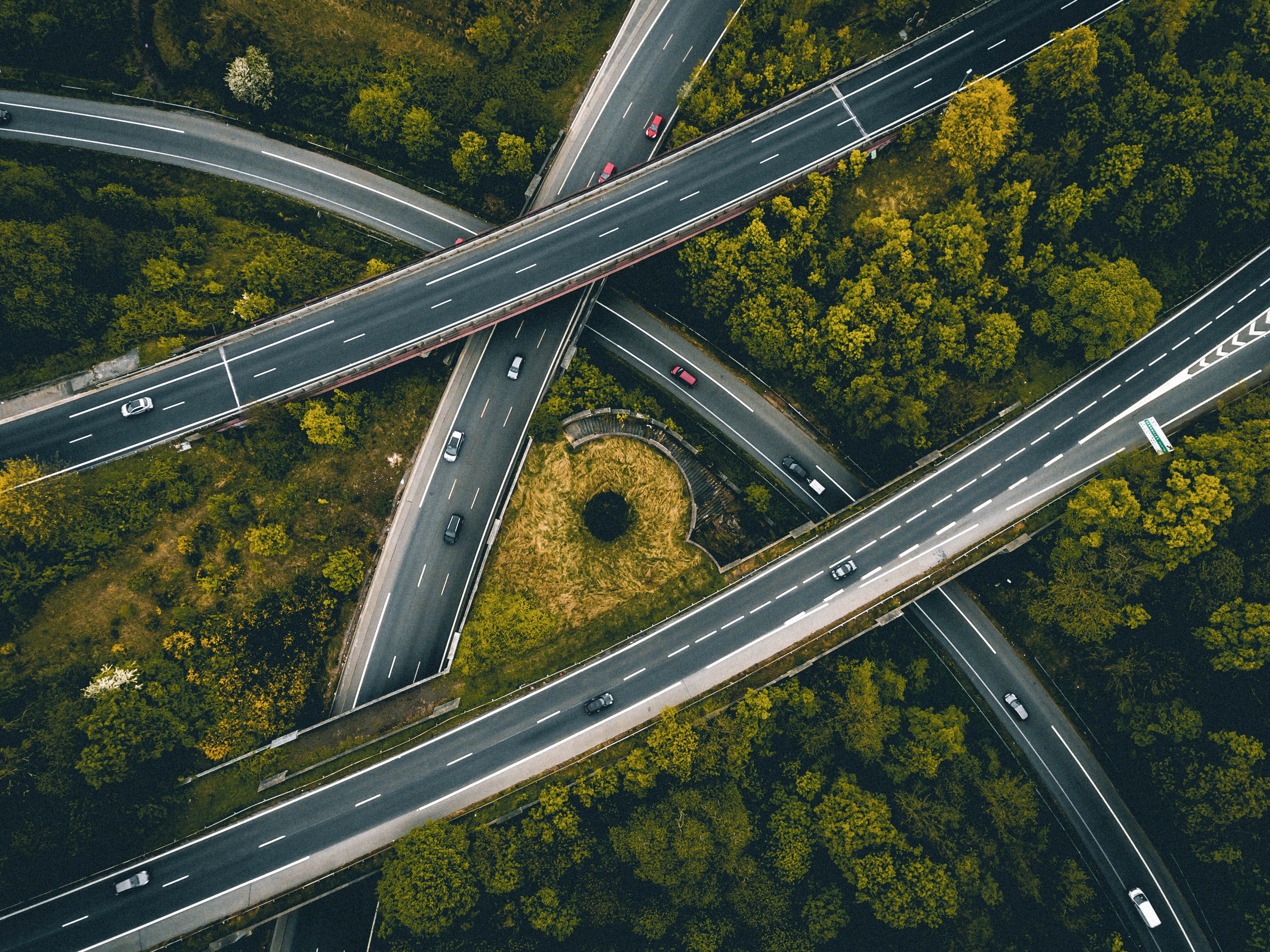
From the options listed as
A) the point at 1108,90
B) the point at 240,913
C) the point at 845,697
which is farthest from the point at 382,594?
the point at 1108,90

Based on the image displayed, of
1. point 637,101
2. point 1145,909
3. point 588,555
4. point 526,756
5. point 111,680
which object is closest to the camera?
point 111,680

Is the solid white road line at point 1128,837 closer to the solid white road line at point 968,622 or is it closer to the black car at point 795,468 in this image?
the solid white road line at point 968,622

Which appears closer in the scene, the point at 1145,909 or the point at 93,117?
the point at 1145,909

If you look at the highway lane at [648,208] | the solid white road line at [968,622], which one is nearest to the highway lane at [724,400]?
the highway lane at [648,208]

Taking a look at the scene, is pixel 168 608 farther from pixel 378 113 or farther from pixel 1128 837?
pixel 1128 837

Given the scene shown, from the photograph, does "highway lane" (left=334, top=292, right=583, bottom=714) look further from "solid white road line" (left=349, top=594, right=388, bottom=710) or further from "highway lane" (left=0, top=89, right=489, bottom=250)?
"highway lane" (left=0, top=89, right=489, bottom=250)

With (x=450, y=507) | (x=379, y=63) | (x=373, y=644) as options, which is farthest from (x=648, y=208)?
(x=373, y=644)

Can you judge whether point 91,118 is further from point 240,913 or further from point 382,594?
point 240,913
